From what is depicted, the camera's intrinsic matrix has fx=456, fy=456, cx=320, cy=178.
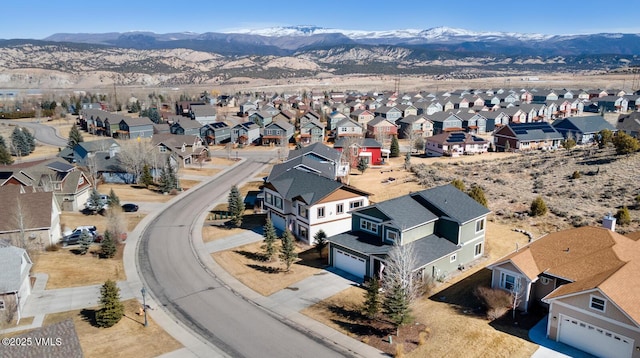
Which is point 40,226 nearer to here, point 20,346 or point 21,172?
point 21,172

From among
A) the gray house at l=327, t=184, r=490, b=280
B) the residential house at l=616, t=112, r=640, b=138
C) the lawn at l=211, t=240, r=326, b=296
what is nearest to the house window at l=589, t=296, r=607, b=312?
the gray house at l=327, t=184, r=490, b=280

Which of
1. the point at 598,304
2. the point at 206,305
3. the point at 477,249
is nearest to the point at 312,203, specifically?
the point at 206,305

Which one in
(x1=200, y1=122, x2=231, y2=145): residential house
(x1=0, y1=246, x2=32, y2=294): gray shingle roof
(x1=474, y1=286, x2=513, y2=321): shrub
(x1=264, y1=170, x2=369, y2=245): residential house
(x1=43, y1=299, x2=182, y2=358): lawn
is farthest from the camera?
(x1=200, y1=122, x2=231, y2=145): residential house

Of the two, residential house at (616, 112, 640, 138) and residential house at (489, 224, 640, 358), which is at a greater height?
residential house at (616, 112, 640, 138)

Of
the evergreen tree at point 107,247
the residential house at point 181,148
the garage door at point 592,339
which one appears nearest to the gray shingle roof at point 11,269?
the evergreen tree at point 107,247

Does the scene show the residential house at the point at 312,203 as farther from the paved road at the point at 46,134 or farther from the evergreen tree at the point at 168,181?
the paved road at the point at 46,134

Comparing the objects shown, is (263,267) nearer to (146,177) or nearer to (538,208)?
(538,208)

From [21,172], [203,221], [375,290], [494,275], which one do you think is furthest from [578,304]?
[21,172]

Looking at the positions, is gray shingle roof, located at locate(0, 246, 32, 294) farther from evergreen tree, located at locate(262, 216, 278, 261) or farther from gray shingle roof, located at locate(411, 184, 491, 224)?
gray shingle roof, located at locate(411, 184, 491, 224)
